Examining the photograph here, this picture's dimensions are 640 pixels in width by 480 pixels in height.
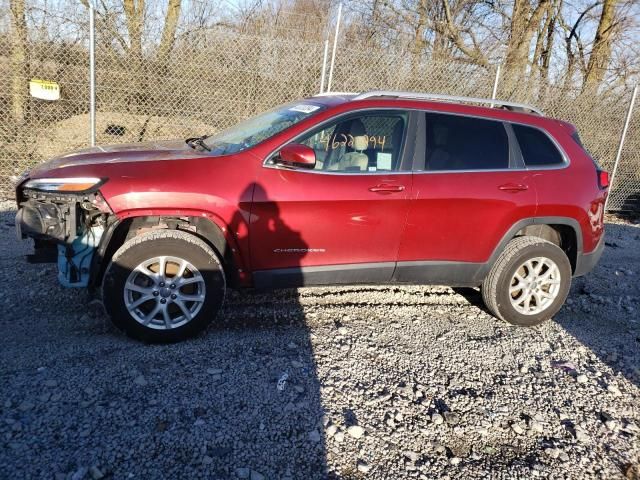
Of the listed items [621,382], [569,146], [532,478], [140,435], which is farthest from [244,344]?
[569,146]

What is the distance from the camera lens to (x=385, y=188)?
12.5ft

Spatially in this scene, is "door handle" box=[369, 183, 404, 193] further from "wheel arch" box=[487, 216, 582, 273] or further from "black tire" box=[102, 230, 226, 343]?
"black tire" box=[102, 230, 226, 343]

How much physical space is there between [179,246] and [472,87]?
24.4ft

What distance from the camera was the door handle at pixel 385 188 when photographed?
378 cm

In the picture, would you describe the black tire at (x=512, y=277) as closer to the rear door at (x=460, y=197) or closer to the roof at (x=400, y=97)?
the rear door at (x=460, y=197)

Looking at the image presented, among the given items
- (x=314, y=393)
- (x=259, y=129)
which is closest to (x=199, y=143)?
(x=259, y=129)

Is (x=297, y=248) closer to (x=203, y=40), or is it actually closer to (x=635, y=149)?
(x=203, y=40)

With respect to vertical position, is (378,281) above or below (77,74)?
below

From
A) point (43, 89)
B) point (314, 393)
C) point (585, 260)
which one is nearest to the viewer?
point (314, 393)

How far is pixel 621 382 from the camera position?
11.8 feet

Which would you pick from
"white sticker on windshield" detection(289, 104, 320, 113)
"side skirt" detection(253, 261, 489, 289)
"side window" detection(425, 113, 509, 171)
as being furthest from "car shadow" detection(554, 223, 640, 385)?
"white sticker on windshield" detection(289, 104, 320, 113)

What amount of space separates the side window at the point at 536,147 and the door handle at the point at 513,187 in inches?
8.9

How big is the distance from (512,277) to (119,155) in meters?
3.39

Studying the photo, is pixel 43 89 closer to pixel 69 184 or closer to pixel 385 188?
pixel 69 184
